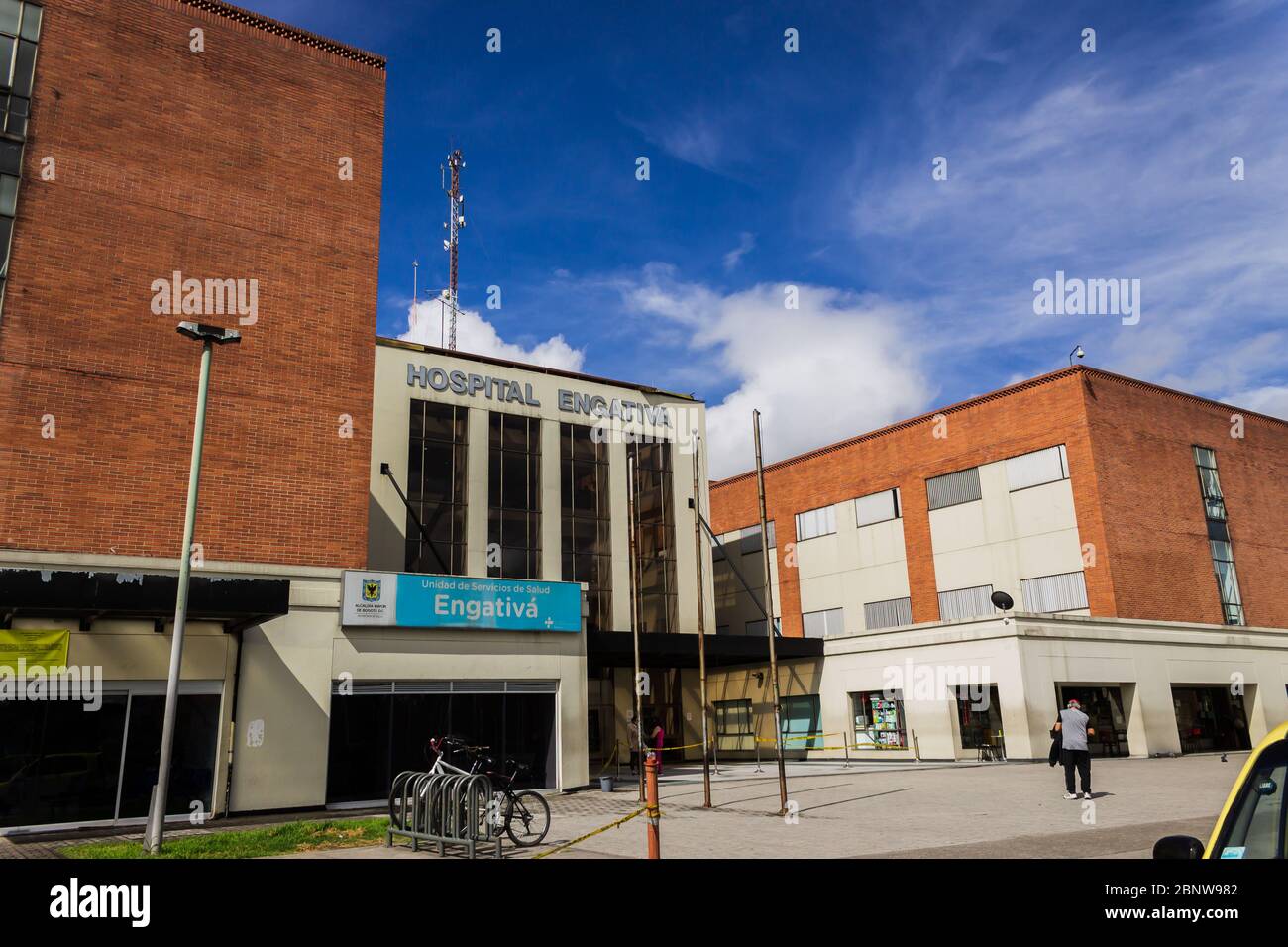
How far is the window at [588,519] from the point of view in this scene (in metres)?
37.6

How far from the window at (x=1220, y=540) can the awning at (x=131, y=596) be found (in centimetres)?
3924

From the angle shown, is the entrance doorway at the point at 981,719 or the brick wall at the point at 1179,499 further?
the brick wall at the point at 1179,499

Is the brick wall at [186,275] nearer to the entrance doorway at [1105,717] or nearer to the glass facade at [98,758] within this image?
the glass facade at [98,758]

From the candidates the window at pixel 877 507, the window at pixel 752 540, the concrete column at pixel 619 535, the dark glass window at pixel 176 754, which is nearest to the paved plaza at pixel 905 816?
the dark glass window at pixel 176 754

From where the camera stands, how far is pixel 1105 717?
34312 mm

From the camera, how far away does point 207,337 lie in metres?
15.6

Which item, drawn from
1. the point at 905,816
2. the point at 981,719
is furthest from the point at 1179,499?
the point at 905,816

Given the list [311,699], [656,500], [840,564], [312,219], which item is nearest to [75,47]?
[312,219]

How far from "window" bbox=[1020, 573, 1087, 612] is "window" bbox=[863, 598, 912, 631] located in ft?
20.5

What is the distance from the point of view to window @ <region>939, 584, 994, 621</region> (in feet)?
129

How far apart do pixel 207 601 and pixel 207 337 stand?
557cm

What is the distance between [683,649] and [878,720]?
899cm

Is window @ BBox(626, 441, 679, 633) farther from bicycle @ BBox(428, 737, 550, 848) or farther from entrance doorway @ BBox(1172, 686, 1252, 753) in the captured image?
bicycle @ BBox(428, 737, 550, 848)

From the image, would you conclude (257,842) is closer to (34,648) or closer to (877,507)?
(34,648)
